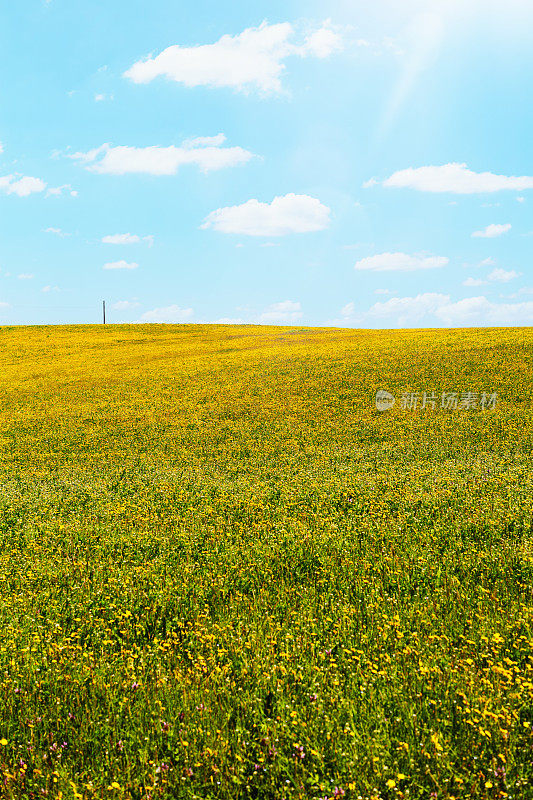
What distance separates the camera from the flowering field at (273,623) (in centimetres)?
483

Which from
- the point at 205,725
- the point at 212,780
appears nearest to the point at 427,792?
the point at 212,780

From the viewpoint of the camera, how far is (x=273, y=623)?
24.5 ft

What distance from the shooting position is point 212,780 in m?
4.65

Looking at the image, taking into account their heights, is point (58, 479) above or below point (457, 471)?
below

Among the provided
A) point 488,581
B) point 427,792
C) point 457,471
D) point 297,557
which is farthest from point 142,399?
point 427,792

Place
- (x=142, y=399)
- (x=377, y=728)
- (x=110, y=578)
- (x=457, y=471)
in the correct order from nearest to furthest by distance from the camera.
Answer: (x=377, y=728), (x=110, y=578), (x=457, y=471), (x=142, y=399)

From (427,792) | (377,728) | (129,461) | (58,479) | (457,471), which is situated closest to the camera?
(427,792)

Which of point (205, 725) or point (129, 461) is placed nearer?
point (205, 725)

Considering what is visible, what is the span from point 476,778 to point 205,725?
2.82 meters

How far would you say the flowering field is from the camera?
4828 mm

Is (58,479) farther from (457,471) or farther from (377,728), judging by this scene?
(377,728)

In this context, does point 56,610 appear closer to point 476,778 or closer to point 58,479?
point 476,778

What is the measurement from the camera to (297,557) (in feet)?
32.1

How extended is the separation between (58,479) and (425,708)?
689 inches
